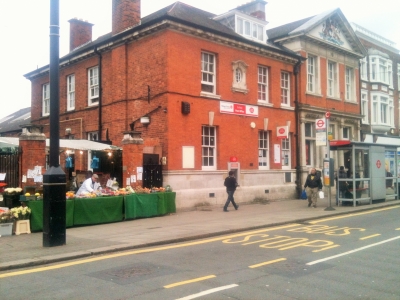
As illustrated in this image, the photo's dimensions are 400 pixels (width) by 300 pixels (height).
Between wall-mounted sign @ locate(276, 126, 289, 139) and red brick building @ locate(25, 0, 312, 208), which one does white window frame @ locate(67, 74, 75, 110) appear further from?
wall-mounted sign @ locate(276, 126, 289, 139)

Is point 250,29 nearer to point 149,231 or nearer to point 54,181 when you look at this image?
point 149,231

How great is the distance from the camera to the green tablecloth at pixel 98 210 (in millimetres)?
13195

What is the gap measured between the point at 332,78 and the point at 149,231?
19.5 meters

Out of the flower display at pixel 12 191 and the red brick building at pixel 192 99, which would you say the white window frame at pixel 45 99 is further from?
the flower display at pixel 12 191

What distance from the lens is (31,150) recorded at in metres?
13.5

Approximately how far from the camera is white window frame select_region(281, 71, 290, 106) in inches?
932

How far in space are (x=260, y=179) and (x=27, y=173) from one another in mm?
11861

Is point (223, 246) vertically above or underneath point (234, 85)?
underneath

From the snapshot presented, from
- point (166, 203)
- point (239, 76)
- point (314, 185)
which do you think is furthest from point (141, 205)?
point (239, 76)

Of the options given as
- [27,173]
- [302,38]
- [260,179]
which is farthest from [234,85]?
[27,173]

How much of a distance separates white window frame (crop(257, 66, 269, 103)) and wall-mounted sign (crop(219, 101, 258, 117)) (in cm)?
108

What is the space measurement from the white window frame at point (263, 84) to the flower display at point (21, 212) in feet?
44.6

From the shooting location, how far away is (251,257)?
28.2ft

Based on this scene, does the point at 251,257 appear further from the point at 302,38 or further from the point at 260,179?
the point at 302,38
